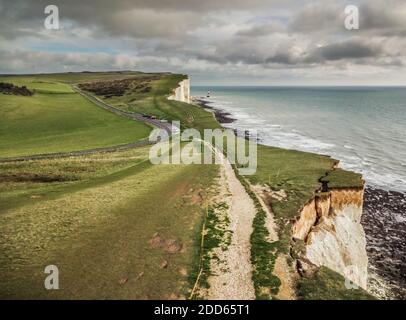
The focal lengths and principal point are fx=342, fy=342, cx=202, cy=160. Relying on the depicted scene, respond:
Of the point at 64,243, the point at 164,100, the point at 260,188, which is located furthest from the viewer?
the point at 164,100

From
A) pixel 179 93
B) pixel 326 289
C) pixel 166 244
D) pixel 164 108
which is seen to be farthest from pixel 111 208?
pixel 179 93

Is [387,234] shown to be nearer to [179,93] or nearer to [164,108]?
[164,108]

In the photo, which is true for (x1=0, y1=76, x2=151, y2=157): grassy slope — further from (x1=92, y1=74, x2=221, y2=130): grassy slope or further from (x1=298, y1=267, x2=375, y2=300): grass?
(x1=298, y1=267, x2=375, y2=300): grass

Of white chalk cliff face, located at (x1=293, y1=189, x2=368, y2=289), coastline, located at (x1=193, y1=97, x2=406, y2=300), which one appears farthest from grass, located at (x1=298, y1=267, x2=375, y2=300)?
coastline, located at (x1=193, y1=97, x2=406, y2=300)

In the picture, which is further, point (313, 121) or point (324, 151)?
point (313, 121)

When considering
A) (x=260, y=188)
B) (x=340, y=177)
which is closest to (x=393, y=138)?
(x=340, y=177)
